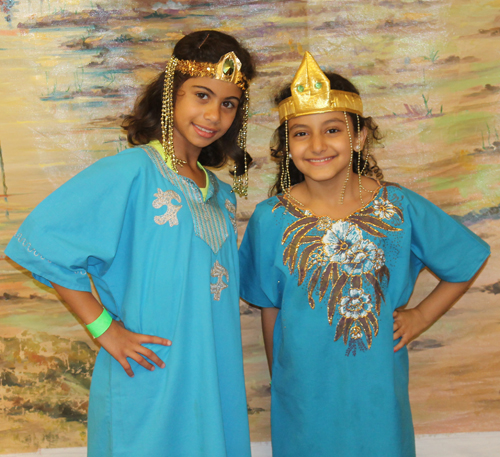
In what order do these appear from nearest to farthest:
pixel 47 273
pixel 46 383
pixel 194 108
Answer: pixel 47 273
pixel 194 108
pixel 46 383

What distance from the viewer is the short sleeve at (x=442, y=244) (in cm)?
145

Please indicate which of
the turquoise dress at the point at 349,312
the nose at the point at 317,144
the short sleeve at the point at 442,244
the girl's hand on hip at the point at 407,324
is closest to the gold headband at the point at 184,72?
the nose at the point at 317,144

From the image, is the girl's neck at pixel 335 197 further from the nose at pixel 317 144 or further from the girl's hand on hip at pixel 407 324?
the girl's hand on hip at pixel 407 324

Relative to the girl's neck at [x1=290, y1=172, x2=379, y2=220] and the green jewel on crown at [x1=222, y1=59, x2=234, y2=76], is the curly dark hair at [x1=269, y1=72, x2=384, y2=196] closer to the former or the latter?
the girl's neck at [x1=290, y1=172, x2=379, y2=220]

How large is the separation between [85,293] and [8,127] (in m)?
1.08

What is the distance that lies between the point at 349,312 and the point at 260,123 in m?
0.95

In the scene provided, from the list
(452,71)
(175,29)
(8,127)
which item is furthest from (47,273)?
(452,71)

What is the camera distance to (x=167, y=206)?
1249mm

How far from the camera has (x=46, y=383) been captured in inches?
78.5

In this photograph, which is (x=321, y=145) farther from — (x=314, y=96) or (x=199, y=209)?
(x=199, y=209)

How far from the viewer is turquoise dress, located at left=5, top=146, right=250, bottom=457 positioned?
1.16 m

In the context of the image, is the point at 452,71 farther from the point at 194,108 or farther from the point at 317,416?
the point at 317,416

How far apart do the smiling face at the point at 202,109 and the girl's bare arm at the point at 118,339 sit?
1.84 ft

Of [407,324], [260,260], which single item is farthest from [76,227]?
[407,324]
